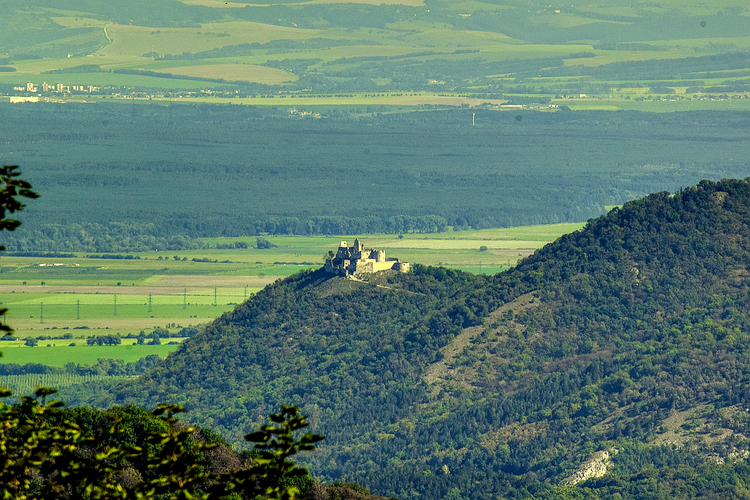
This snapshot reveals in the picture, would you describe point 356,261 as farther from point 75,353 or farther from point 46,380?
point 75,353

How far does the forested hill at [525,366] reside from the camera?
92812 mm

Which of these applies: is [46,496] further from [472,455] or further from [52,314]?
[52,314]

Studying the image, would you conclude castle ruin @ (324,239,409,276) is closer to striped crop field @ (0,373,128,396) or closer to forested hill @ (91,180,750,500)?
forested hill @ (91,180,750,500)

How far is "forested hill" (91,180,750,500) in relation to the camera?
305ft

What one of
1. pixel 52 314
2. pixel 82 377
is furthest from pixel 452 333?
pixel 52 314

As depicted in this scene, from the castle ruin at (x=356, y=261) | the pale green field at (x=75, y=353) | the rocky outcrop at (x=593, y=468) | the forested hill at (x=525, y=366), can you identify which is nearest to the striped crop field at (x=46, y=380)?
the pale green field at (x=75, y=353)

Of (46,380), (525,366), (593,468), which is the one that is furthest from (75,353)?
(593,468)

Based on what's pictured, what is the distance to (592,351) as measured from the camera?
113188 millimetres

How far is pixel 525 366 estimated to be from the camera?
366 ft

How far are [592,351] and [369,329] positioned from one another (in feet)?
54.9

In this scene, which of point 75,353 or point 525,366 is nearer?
point 525,366

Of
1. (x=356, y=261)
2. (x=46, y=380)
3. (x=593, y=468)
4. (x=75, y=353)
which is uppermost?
(x=356, y=261)

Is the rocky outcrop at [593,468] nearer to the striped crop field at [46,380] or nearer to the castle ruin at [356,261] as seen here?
the castle ruin at [356,261]

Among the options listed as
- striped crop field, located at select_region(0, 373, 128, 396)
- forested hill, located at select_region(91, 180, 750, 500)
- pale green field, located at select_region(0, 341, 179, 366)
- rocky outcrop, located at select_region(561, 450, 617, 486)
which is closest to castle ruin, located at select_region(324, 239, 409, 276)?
forested hill, located at select_region(91, 180, 750, 500)
